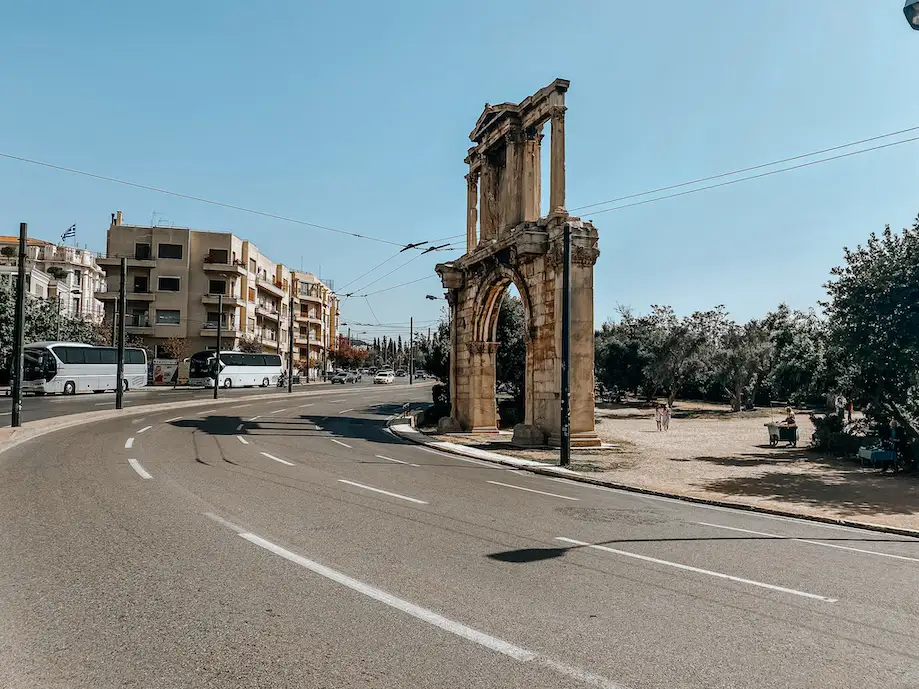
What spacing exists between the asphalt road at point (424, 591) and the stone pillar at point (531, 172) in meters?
15.2

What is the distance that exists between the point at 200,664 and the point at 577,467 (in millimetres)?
14169

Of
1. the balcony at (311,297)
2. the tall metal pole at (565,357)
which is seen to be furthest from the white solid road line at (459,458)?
the balcony at (311,297)

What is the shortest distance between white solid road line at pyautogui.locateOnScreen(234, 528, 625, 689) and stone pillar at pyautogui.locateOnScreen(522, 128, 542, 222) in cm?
1999

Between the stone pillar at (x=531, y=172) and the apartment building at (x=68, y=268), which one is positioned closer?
the stone pillar at (x=531, y=172)

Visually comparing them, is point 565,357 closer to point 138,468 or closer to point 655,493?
point 655,493

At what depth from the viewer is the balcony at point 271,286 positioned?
7871cm

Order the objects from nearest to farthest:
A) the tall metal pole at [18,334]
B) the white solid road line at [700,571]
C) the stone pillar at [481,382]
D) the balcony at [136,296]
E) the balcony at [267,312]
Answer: the white solid road line at [700,571] < the tall metal pole at [18,334] < the stone pillar at [481,382] < the balcony at [136,296] < the balcony at [267,312]

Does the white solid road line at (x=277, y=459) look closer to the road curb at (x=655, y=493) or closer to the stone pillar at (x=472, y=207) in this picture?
the road curb at (x=655, y=493)

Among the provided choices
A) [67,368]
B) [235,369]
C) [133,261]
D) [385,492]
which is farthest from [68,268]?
[385,492]

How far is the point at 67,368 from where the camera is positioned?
4397cm

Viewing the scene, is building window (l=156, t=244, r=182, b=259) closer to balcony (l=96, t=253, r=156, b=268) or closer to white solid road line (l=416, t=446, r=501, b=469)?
balcony (l=96, t=253, r=156, b=268)

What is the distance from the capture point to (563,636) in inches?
192

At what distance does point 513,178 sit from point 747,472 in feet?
46.6

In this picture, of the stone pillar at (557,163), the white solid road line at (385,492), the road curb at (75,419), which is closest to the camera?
the white solid road line at (385,492)
